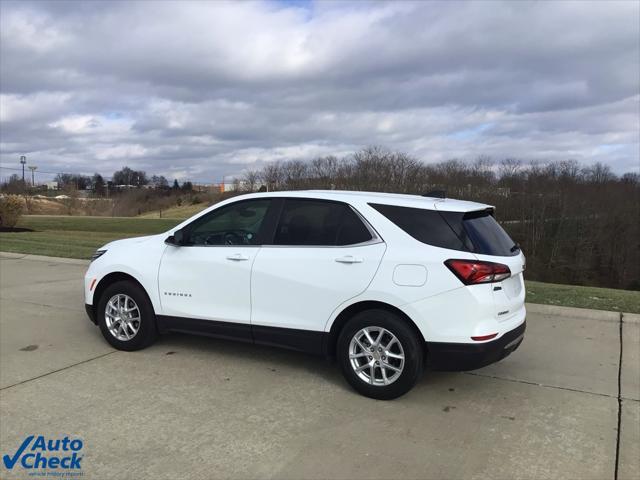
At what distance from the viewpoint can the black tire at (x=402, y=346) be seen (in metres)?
4.00

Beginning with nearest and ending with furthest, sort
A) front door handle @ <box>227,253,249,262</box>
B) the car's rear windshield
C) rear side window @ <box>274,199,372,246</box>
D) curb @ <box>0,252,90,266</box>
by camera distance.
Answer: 1. the car's rear windshield
2. rear side window @ <box>274,199,372,246</box>
3. front door handle @ <box>227,253,249,262</box>
4. curb @ <box>0,252,90,266</box>

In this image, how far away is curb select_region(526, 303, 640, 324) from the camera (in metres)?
6.77

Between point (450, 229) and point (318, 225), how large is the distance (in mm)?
1132

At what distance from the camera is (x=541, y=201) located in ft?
224

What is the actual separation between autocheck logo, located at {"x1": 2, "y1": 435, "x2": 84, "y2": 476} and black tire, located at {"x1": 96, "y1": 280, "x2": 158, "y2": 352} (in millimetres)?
1745

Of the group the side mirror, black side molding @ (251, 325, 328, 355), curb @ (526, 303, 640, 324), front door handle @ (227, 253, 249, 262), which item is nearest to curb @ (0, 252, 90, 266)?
the side mirror

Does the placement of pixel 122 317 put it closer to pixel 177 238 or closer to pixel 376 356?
pixel 177 238

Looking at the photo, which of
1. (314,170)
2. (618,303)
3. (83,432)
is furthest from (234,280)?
(314,170)

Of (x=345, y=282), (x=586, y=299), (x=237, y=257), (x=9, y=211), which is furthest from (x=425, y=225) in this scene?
(x=9, y=211)

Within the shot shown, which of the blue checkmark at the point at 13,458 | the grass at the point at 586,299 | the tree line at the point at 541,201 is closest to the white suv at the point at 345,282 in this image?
the blue checkmark at the point at 13,458

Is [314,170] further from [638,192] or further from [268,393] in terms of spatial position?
[268,393]

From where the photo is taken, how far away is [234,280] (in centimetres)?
473

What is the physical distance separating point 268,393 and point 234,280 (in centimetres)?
106

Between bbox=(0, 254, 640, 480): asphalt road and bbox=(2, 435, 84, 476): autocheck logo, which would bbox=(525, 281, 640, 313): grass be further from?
bbox=(2, 435, 84, 476): autocheck logo
